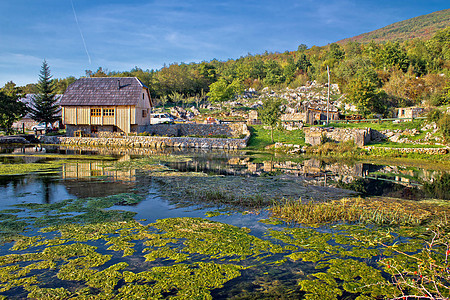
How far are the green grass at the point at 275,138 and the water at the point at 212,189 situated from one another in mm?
10013

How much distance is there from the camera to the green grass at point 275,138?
32875 millimetres

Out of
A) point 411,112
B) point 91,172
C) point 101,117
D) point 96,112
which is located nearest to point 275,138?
point 411,112

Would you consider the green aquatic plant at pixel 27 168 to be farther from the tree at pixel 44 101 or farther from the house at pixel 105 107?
the tree at pixel 44 101

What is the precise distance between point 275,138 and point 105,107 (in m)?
20.8

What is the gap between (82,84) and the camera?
39.9 meters

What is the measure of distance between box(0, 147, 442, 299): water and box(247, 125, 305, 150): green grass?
10013 millimetres

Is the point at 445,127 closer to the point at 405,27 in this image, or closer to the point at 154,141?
the point at 154,141

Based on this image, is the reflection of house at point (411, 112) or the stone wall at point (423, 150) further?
the reflection of house at point (411, 112)

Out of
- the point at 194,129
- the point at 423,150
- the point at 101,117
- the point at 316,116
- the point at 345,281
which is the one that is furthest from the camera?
the point at 316,116

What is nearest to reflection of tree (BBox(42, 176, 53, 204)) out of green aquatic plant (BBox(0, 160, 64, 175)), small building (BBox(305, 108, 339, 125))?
green aquatic plant (BBox(0, 160, 64, 175))

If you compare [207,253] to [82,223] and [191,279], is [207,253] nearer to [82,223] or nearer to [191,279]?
[191,279]

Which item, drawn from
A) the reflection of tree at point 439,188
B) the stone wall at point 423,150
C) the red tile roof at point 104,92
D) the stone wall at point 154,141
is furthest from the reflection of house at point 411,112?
the red tile roof at point 104,92

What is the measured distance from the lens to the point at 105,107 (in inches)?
1497

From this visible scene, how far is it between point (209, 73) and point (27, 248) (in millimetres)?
74501
